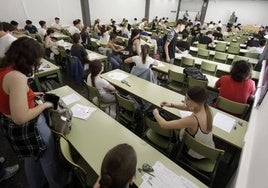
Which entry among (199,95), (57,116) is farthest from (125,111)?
(199,95)

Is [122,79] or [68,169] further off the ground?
[122,79]

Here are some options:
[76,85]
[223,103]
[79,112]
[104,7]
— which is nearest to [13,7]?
[104,7]

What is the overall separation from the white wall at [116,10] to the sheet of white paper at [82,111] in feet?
31.7

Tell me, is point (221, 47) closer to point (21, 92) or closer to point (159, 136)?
point (159, 136)

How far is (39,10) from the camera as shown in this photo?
8250 millimetres

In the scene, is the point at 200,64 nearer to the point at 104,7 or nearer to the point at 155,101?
the point at 155,101

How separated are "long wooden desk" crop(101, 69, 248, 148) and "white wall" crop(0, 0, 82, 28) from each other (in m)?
7.37

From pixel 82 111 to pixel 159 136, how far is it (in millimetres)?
1102

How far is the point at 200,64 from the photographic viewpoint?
441 cm

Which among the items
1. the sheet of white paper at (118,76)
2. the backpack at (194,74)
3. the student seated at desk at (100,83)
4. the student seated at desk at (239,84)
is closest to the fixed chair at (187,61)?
the backpack at (194,74)

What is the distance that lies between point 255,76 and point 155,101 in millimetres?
2917

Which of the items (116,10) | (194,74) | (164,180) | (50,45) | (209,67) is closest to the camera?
(164,180)

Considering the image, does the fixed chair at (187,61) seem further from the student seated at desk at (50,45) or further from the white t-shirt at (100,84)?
the student seated at desk at (50,45)

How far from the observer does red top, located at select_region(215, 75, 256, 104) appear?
2.47 meters
